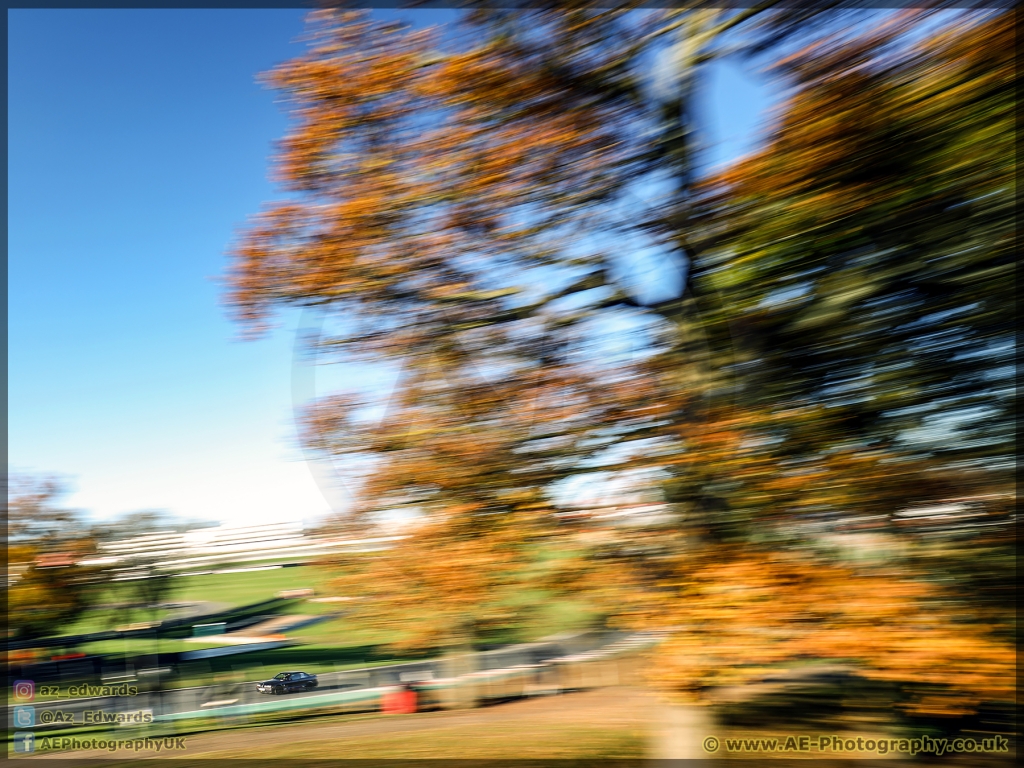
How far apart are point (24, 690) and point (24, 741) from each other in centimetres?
56

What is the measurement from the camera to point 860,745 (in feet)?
12.6

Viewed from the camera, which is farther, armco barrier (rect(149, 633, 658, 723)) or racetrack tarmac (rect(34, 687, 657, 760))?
armco barrier (rect(149, 633, 658, 723))

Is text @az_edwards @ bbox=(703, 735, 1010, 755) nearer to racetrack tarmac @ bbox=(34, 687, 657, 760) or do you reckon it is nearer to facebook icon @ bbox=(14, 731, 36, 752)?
racetrack tarmac @ bbox=(34, 687, 657, 760)

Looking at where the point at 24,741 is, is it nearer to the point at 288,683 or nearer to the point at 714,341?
the point at 288,683

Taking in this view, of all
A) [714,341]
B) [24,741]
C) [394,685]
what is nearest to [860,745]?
[714,341]

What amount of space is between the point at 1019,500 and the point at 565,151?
10.0 ft

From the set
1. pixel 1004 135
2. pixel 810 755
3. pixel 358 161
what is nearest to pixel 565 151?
Answer: pixel 358 161

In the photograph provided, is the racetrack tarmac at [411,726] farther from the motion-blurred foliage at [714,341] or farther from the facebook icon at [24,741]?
the motion-blurred foliage at [714,341]

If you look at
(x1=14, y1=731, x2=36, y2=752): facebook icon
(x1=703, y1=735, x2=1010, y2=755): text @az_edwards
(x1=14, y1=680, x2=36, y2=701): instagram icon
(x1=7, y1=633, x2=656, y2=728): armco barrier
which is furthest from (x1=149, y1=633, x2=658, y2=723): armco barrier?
(x1=703, y1=735, x2=1010, y2=755): text @az_edwards

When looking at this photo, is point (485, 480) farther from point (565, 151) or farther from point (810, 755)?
point (810, 755)

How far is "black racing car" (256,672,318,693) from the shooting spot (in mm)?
6429

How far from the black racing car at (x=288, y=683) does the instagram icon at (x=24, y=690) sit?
1.92 metres

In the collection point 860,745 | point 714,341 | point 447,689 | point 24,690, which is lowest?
point 860,745

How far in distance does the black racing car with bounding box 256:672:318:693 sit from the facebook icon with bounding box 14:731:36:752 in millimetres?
Answer: 1865
